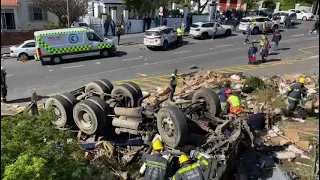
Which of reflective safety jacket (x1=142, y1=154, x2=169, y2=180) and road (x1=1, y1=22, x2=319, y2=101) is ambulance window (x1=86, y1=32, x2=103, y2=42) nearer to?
road (x1=1, y1=22, x2=319, y2=101)

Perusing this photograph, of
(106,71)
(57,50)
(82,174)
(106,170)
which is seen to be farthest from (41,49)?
(82,174)

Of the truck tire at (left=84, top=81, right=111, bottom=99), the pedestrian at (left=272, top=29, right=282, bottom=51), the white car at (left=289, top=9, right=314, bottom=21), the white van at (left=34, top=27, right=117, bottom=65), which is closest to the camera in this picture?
the truck tire at (left=84, top=81, right=111, bottom=99)

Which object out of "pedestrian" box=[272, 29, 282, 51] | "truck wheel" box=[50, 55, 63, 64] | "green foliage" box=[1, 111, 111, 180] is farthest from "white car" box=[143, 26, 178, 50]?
"green foliage" box=[1, 111, 111, 180]

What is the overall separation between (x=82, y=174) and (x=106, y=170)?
69.7 inches

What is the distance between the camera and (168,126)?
7.30m

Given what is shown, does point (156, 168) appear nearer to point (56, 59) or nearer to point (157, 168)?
point (157, 168)

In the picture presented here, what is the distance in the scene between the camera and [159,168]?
620cm

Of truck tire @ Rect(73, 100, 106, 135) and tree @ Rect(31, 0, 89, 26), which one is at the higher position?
tree @ Rect(31, 0, 89, 26)

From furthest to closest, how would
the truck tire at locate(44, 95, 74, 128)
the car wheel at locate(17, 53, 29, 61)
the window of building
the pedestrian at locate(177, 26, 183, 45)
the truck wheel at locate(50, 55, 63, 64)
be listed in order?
the window of building → the pedestrian at locate(177, 26, 183, 45) → the car wheel at locate(17, 53, 29, 61) → the truck wheel at locate(50, 55, 63, 64) → the truck tire at locate(44, 95, 74, 128)

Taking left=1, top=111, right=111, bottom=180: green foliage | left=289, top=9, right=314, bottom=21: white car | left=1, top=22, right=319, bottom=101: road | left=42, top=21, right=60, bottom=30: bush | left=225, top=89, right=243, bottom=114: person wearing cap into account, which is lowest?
left=1, top=22, right=319, bottom=101: road

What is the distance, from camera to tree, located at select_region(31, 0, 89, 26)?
91.5 feet

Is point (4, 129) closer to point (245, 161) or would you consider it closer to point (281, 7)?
point (245, 161)

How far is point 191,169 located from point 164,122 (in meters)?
1.66

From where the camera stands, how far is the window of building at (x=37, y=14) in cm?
3031
